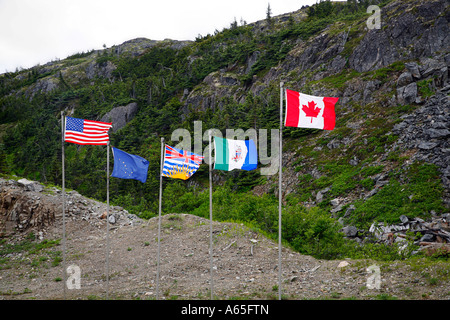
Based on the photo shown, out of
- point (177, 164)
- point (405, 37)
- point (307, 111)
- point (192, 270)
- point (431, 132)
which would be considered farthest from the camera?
point (405, 37)

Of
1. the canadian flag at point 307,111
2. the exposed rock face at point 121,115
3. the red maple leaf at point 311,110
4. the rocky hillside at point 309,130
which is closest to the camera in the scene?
the canadian flag at point 307,111

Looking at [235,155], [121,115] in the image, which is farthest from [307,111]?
[121,115]

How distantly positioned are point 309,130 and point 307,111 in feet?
134

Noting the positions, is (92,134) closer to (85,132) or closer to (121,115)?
(85,132)

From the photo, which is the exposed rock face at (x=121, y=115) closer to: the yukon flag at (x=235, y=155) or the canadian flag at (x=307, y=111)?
the yukon flag at (x=235, y=155)

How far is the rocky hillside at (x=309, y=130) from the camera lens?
2642 cm

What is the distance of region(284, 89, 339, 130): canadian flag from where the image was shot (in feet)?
38.6

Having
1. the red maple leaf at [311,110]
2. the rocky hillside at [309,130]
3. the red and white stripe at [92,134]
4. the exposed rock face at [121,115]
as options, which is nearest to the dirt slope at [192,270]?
the rocky hillside at [309,130]

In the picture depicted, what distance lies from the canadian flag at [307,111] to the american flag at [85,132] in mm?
8602

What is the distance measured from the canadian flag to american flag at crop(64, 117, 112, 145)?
8602 millimetres

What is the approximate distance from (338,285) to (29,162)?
90.1 metres

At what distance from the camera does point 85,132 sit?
14414 mm

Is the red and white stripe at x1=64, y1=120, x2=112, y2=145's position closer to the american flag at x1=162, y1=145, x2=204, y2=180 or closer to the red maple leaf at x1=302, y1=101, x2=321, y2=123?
the american flag at x1=162, y1=145, x2=204, y2=180

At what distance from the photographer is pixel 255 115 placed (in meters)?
57.5
